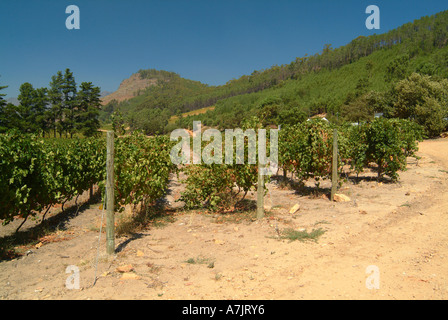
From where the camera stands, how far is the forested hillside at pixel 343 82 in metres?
50.1

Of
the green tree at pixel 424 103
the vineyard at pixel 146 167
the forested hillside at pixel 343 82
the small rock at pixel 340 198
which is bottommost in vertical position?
the small rock at pixel 340 198

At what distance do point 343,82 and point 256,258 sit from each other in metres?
93.0

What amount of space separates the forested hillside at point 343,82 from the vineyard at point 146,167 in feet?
80.0

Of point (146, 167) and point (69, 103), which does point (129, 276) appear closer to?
point (146, 167)

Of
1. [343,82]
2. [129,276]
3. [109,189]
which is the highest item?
[343,82]

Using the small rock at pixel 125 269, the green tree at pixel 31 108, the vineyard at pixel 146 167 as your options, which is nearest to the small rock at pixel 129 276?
the small rock at pixel 125 269

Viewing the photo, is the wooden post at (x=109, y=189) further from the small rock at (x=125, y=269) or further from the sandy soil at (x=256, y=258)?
the small rock at (x=125, y=269)

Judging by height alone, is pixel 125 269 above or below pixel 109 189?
below

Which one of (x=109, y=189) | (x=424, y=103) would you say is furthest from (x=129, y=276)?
(x=424, y=103)

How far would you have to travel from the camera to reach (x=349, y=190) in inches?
404

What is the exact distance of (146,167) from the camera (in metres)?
7.09

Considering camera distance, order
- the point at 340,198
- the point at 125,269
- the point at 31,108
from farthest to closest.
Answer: the point at 31,108, the point at 340,198, the point at 125,269

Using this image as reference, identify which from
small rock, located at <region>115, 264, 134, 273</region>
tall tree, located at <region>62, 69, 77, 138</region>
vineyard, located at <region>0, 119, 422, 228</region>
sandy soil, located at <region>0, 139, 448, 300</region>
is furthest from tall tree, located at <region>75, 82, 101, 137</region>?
small rock, located at <region>115, 264, 134, 273</region>

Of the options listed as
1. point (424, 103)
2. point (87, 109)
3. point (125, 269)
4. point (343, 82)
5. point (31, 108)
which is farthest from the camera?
point (343, 82)
